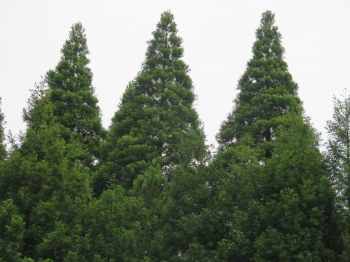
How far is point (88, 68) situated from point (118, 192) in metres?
12.2

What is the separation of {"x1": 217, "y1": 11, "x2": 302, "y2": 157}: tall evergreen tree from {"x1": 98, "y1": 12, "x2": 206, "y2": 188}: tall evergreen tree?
2349 mm

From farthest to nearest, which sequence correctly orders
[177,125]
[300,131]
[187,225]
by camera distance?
[177,125] < [300,131] < [187,225]

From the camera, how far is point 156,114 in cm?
2681

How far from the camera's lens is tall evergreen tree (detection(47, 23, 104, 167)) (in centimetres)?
2670

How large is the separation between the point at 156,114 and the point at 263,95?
→ 6052 mm

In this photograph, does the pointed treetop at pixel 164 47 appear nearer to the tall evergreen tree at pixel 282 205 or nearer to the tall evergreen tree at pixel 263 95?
the tall evergreen tree at pixel 263 95

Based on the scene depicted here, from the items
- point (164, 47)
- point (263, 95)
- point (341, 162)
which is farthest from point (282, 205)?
point (164, 47)

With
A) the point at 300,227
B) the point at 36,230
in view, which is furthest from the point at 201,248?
the point at 36,230

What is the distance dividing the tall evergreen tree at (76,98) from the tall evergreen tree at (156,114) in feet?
3.66

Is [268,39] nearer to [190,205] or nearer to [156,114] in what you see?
[156,114]

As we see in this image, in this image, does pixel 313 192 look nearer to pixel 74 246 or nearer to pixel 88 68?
pixel 74 246

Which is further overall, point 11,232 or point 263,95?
point 263,95

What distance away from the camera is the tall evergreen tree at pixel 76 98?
87.6 ft

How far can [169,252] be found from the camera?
17.1m
